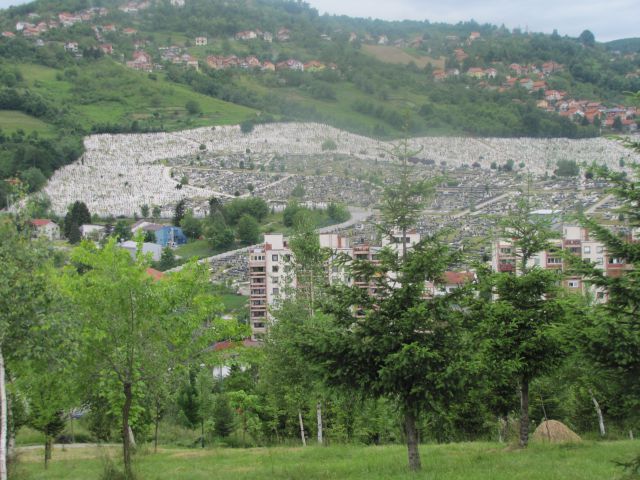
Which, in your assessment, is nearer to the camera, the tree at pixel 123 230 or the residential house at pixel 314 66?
the tree at pixel 123 230

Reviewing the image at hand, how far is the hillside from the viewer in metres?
108

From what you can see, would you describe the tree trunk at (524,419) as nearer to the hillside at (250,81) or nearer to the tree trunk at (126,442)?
the tree trunk at (126,442)

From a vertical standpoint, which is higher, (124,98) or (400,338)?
(124,98)

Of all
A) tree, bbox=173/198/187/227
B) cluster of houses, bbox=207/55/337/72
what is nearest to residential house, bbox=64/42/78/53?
cluster of houses, bbox=207/55/337/72

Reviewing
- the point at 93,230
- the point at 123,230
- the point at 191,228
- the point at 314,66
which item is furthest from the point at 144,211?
the point at 314,66

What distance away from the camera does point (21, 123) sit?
9794 cm

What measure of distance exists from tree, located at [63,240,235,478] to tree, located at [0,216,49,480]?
109cm

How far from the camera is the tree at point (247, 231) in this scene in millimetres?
59938

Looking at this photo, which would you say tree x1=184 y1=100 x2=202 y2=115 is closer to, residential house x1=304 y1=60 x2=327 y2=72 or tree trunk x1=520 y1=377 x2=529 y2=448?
residential house x1=304 y1=60 x2=327 y2=72

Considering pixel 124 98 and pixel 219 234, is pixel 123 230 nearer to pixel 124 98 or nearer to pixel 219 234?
pixel 219 234

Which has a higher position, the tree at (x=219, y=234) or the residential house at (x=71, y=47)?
the residential house at (x=71, y=47)

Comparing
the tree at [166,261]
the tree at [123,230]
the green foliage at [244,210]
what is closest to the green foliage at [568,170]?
the green foliage at [244,210]

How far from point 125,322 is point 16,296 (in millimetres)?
2264

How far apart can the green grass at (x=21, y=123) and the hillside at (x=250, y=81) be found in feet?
1.12
